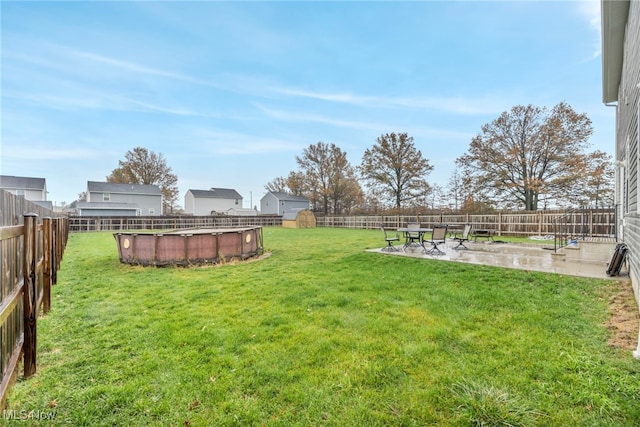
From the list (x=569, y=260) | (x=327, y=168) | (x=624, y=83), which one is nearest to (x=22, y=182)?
(x=327, y=168)

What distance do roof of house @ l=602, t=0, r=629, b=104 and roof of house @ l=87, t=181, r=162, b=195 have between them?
130 ft

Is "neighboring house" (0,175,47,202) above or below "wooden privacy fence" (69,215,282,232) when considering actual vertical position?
above

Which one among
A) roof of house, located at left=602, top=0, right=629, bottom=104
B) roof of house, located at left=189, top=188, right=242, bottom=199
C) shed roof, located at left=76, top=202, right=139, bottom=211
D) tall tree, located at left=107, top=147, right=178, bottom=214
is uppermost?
tall tree, located at left=107, top=147, right=178, bottom=214

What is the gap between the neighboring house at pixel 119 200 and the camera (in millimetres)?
30109

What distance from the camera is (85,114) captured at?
19.5 metres

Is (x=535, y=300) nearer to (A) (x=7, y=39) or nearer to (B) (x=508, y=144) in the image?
(A) (x=7, y=39)

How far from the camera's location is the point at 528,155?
21141 millimetres

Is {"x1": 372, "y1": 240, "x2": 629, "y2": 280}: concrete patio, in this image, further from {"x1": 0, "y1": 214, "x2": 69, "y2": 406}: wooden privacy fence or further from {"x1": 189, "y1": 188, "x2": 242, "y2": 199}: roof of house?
{"x1": 189, "y1": 188, "x2": 242, "y2": 199}: roof of house

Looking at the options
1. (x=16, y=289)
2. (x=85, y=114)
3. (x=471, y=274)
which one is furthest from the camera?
(x=85, y=114)

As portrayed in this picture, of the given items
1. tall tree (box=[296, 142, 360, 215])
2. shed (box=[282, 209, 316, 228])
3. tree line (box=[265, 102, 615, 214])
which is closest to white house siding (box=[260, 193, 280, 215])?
tall tree (box=[296, 142, 360, 215])

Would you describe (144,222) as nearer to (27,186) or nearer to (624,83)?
(27,186)

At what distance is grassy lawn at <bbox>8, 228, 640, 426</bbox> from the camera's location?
81.5 inches

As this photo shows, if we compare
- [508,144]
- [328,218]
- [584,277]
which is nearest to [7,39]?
[584,277]

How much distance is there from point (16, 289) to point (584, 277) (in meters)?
7.81
